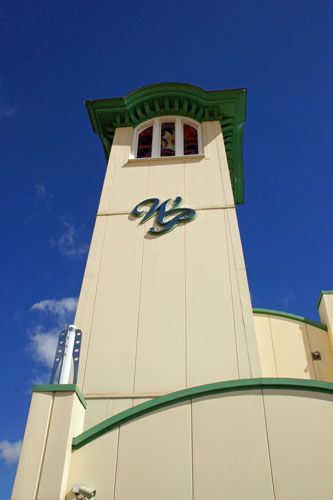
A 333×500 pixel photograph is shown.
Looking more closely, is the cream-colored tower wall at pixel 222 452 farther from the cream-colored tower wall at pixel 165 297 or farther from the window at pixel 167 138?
the window at pixel 167 138

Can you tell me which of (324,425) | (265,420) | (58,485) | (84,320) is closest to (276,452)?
(265,420)

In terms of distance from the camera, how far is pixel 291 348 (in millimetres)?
9742

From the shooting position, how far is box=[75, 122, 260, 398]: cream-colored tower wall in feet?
24.7

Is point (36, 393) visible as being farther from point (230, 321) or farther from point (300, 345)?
point (300, 345)

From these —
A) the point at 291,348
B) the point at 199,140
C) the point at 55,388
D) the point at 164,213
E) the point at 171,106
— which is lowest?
the point at 55,388

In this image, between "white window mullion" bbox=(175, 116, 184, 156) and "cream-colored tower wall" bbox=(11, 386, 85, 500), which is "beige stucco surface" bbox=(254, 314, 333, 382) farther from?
"white window mullion" bbox=(175, 116, 184, 156)

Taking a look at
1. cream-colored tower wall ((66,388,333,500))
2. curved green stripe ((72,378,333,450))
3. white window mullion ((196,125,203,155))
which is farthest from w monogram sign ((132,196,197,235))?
cream-colored tower wall ((66,388,333,500))

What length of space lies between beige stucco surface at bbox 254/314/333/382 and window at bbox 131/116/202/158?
605 centimetres

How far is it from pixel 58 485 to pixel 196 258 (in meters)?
5.87

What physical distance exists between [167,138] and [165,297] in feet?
23.6

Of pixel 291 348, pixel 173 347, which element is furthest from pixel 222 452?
pixel 291 348

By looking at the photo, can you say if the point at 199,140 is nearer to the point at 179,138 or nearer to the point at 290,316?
the point at 179,138

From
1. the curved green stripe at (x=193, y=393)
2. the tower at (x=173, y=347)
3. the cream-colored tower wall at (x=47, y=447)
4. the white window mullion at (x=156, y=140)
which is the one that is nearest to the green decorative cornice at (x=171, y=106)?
the tower at (x=173, y=347)

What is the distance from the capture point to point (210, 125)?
45.3 ft
